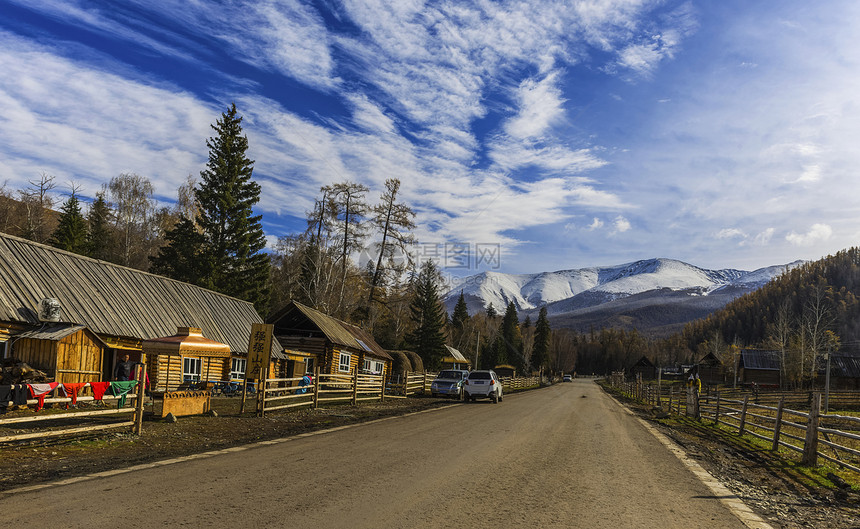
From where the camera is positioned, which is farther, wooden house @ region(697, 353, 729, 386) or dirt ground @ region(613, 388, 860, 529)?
wooden house @ region(697, 353, 729, 386)

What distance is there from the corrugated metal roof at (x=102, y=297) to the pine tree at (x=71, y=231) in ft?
79.0

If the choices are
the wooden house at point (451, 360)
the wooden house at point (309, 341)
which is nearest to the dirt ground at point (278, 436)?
the wooden house at point (309, 341)

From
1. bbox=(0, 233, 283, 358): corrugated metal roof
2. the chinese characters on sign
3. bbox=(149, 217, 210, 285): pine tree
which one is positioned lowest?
the chinese characters on sign

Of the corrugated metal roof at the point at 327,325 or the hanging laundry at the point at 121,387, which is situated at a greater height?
the corrugated metal roof at the point at 327,325

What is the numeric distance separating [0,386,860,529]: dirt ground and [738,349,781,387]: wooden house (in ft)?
250

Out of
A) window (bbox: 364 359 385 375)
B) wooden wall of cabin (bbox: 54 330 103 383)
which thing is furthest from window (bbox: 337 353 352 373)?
wooden wall of cabin (bbox: 54 330 103 383)

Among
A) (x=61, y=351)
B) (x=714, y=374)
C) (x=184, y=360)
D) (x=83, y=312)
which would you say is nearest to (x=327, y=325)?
(x=184, y=360)

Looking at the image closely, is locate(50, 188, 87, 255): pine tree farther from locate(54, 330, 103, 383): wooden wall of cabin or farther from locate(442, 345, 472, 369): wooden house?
locate(442, 345, 472, 369): wooden house

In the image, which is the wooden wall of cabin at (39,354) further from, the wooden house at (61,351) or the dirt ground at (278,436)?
the dirt ground at (278,436)

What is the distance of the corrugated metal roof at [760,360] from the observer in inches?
3228

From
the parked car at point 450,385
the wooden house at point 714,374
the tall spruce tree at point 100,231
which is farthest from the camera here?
the wooden house at point 714,374

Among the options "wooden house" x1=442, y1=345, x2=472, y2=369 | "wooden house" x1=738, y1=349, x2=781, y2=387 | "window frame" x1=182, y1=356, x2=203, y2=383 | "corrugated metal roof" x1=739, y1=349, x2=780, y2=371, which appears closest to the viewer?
"window frame" x1=182, y1=356, x2=203, y2=383

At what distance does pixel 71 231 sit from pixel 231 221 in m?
15.7

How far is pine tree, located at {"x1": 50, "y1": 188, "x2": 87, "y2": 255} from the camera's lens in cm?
4806
